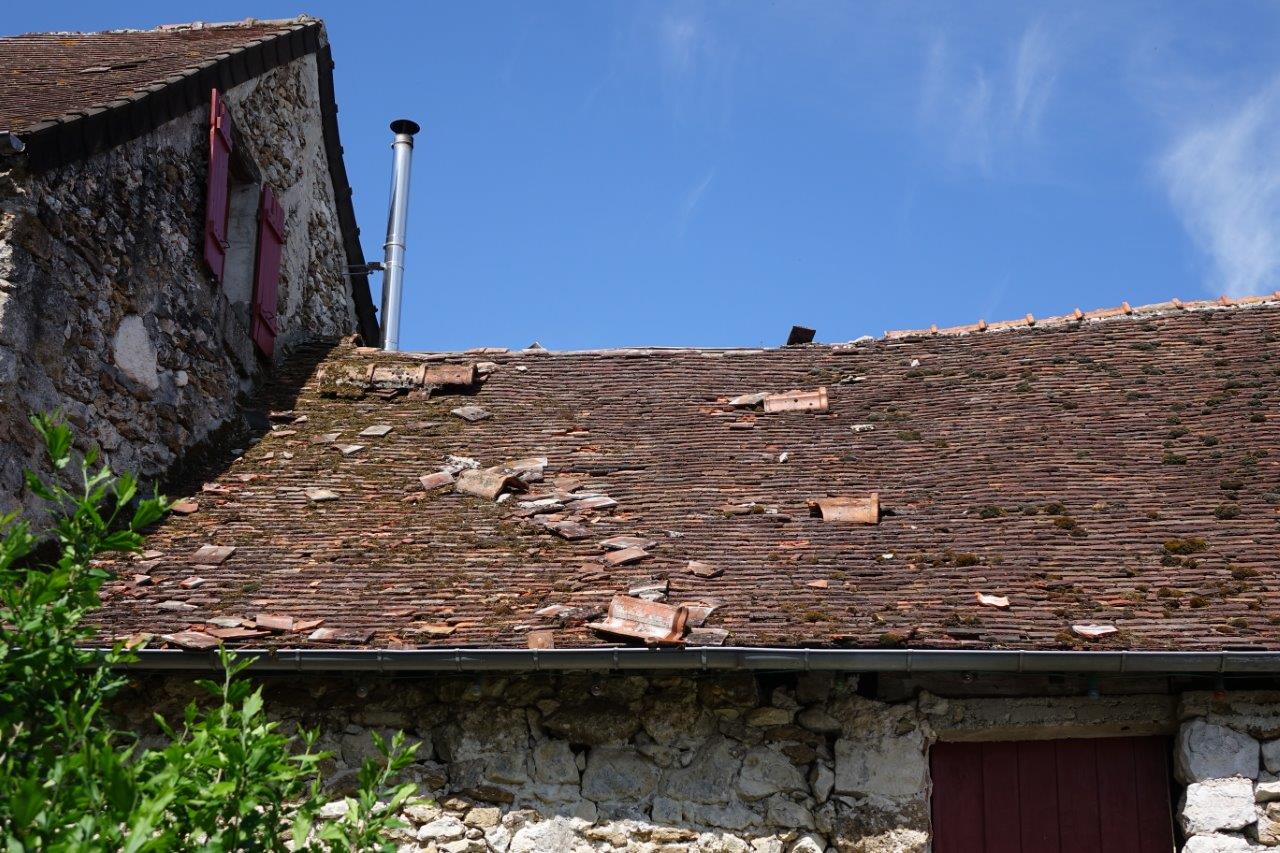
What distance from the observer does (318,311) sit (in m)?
11.0

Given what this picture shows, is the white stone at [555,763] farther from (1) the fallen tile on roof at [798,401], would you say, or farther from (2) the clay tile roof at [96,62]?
(2) the clay tile roof at [96,62]

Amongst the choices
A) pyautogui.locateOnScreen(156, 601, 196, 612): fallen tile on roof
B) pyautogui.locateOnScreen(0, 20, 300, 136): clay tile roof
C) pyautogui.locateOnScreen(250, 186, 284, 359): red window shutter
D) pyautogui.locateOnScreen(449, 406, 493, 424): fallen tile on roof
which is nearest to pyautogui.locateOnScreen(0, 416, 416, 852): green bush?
pyautogui.locateOnScreen(156, 601, 196, 612): fallen tile on roof

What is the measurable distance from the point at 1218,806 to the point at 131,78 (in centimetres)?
699

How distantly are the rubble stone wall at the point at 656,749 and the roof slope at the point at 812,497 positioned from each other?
35 cm

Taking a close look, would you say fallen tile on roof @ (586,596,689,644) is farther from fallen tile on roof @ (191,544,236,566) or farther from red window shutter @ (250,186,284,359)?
red window shutter @ (250,186,284,359)

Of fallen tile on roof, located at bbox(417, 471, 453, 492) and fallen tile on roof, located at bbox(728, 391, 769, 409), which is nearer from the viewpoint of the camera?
fallen tile on roof, located at bbox(417, 471, 453, 492)

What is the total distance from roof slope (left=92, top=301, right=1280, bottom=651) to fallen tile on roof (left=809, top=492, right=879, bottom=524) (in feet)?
0.21

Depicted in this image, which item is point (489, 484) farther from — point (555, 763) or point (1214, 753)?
point (1214, 753)

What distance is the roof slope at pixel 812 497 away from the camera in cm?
596

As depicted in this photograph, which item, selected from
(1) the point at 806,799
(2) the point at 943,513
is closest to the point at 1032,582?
(2) the point at 943,513

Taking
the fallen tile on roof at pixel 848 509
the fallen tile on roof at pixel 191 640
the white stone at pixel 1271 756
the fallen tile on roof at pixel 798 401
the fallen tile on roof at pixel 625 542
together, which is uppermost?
the fallen tile on roof at pixel 798 401

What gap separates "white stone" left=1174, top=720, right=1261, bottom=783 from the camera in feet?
18.6

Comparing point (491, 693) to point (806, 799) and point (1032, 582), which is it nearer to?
point (806, 799)

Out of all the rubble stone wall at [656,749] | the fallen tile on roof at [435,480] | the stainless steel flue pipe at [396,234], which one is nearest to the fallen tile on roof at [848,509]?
the rubble stone wall at [656,749]
